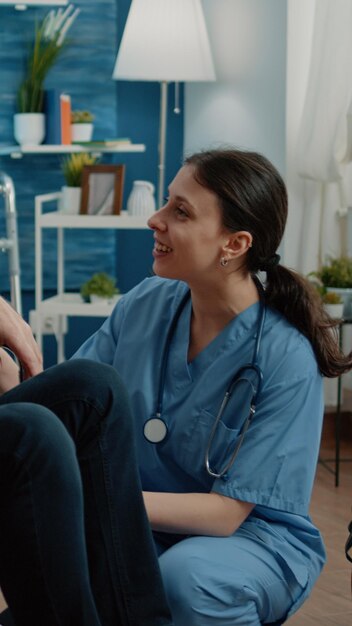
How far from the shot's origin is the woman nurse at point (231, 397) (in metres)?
1.76

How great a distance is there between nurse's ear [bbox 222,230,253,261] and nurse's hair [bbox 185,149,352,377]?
0.05 ft

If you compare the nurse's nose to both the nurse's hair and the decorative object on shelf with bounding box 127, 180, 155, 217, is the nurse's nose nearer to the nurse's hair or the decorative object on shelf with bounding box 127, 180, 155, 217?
the nurse's hair

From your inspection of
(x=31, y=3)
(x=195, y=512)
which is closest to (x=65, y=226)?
(x=31, y=3)

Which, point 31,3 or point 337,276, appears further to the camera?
point 31,3

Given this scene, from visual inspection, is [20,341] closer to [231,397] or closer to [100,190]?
[231,397]

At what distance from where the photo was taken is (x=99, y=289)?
4.17m

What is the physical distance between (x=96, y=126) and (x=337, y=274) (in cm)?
139

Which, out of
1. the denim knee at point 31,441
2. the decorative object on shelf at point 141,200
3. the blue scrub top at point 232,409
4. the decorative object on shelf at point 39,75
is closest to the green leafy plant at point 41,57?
the decorative object on shelf at point 39,75

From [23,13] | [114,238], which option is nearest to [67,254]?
[114,238]

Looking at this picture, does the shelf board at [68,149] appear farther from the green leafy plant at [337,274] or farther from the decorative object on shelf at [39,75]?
the green leafy plant at [337,274]

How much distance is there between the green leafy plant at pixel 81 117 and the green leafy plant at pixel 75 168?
0.17 m

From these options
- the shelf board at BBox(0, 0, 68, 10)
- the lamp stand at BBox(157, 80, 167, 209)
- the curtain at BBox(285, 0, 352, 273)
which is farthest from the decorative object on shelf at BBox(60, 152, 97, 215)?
the curtain at BBox(285, 0, 352, 273)

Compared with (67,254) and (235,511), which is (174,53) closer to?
(67,254)

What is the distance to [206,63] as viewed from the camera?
4.11 metres
